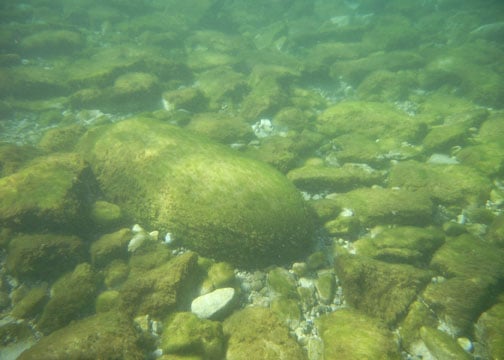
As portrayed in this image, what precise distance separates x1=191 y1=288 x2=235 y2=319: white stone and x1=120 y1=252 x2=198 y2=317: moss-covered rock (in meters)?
0.23

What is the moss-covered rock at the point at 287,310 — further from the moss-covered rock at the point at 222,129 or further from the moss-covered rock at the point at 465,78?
the moss-covered rock at the point at 465,78

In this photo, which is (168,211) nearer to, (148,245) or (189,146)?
(148,245)

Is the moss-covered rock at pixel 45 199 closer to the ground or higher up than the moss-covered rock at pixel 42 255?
higher up

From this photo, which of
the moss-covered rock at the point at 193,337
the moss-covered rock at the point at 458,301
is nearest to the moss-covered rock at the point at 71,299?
the moss-covered rock at the point at 193,337

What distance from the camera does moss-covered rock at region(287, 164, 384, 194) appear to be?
605 centimetres

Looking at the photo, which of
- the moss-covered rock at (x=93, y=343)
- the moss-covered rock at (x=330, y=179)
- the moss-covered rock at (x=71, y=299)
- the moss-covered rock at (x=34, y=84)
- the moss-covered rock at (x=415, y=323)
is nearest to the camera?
the moss-covered rock at (x=93, y=343)

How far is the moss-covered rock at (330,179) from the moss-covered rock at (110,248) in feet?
11.0

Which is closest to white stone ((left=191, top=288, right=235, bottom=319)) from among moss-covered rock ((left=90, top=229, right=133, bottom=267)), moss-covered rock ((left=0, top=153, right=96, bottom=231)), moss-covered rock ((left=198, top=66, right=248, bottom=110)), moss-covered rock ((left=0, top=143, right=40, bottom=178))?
moss-covered rock ((left=90, top=229, right=133, bottom=267))

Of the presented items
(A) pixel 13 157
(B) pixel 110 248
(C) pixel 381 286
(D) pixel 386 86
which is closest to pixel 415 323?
(C) pixel 381 286

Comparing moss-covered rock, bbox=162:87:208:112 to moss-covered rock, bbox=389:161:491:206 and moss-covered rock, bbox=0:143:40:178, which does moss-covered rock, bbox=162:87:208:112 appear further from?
moss-covered rock, bbox=389:161:491:206

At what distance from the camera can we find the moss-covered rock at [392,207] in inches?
206

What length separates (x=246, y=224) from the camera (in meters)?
4.46

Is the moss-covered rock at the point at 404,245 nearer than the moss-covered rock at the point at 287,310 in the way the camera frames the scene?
No

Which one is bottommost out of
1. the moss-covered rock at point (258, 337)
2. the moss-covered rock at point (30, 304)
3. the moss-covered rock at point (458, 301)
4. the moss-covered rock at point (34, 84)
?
the moss-covered rock at point (458, 301)
